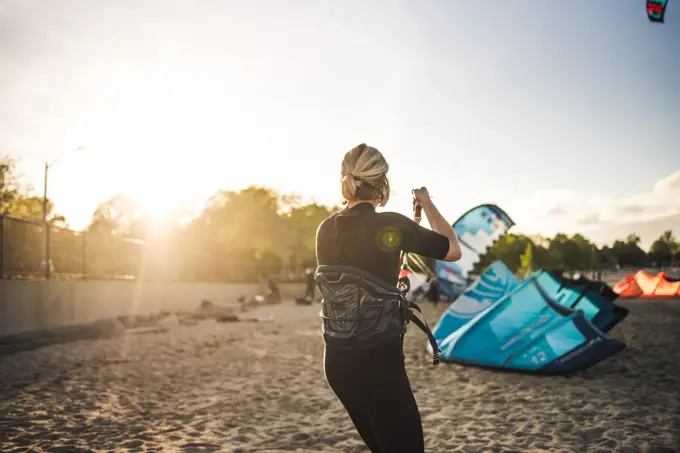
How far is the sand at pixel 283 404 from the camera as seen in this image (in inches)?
210

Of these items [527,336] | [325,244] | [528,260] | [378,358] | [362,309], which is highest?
[325,244]

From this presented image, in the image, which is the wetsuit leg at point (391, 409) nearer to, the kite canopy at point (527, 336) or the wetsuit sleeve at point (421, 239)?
the wetsuit sleeve at point (421, 239)

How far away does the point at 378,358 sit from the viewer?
2.40 m

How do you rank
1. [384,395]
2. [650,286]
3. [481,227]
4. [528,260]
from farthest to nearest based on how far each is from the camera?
1. [528,260]
2. [650,286]
3. [481,227]
4. [384,395]

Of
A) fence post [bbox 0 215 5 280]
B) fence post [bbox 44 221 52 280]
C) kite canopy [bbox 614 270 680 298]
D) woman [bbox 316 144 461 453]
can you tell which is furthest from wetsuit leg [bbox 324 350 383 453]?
kite canopy [bbox 614 270 680 298]

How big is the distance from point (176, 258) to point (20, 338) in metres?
17.3

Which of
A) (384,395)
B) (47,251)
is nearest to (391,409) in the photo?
(384,395)

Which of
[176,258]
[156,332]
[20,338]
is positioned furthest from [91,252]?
[176,258]

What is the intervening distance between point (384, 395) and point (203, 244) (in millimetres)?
66240

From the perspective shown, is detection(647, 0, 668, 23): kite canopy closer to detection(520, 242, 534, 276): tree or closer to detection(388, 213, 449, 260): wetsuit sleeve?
detection(388, 213, 449, 260): wetsuit sleeve

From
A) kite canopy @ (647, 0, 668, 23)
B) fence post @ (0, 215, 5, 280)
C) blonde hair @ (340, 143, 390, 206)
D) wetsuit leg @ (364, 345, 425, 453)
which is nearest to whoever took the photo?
wetsuit leg @ (364, 345, 425, 453)

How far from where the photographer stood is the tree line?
16.9 metres

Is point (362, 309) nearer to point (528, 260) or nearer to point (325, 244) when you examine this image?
point (325, 244)

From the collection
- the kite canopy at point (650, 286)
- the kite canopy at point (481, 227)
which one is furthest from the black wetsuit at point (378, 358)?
the kite canopy at point (650, 286)
